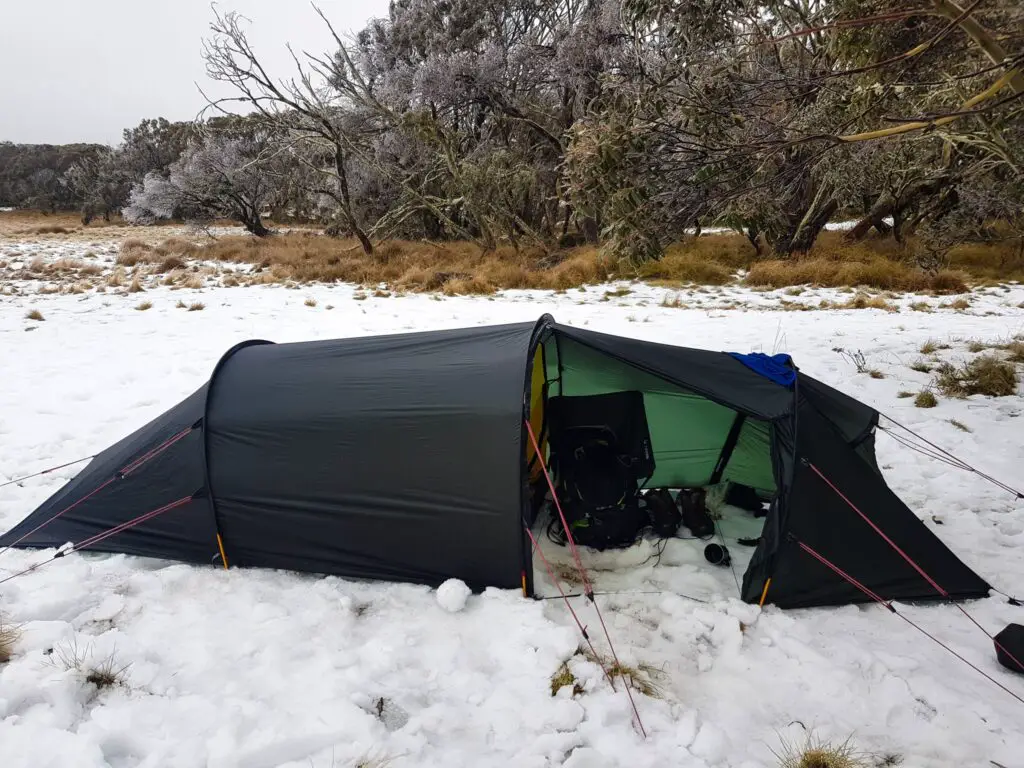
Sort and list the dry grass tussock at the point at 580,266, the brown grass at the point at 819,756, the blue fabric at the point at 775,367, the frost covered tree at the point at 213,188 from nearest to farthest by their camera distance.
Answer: the brown grass at the point at 819,756 → the blue fabric at the point at 775,367 → the dry grass tussock at the point at 580,266 → the frost covered tree at the point at 213,188

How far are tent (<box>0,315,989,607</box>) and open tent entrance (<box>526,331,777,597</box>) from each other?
43 cm

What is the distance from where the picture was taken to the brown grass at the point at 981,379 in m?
5.78

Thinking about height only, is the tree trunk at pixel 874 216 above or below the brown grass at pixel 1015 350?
above

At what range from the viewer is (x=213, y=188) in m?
22.8

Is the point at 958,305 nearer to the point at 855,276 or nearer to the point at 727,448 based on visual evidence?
the point at 855,276

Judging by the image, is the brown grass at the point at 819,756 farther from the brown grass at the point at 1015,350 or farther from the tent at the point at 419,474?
the brown grass at the point at 1015,350

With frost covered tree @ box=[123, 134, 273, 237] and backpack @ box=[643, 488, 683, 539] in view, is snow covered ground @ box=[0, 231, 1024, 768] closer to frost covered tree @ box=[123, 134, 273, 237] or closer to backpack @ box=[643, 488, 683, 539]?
backpack @ box=[643, 488, 683, 539]

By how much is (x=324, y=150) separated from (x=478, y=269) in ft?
25.4

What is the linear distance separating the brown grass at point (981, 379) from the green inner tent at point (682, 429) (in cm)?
303

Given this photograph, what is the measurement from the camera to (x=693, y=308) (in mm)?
10461

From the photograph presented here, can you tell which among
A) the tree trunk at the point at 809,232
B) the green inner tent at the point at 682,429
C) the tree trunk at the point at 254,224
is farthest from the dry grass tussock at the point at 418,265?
the green inner tent at the point at 682,429

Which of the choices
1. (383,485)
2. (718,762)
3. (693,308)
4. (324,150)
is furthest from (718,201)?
(324,150)

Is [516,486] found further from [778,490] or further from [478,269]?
[478,269]

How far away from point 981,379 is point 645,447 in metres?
4.35
